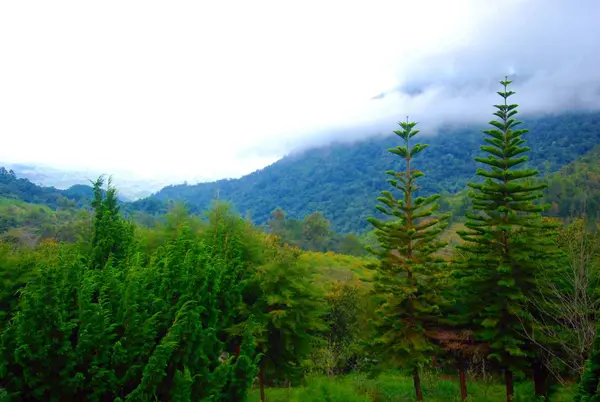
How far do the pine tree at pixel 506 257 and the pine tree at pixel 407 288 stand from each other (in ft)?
5.01

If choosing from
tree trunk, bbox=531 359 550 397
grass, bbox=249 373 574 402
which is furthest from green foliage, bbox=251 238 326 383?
tree trunk, bbox=531 359 550 397

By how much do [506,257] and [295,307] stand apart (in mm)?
8260

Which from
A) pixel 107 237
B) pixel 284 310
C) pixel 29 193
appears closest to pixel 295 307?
pixel 284 310

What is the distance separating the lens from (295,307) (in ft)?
50.2

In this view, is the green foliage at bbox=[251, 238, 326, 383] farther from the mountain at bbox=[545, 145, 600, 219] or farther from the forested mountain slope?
the forested mountain slope

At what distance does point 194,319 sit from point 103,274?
9.23 feet

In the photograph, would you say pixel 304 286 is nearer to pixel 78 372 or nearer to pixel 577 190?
pixel 78 372

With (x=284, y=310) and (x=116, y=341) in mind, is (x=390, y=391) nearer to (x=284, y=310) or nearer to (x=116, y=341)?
(x=284, y=310)

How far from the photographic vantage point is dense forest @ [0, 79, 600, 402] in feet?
27.8

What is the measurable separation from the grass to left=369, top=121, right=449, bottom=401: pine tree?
2.09m

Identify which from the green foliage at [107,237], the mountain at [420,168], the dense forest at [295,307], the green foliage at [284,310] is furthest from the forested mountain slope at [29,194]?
the green foliage at [284,310]

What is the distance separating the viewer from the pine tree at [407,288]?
17219 millimetres

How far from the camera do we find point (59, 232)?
183 ft

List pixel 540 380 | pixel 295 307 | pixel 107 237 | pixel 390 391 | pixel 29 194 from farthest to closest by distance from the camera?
pixel 29 194 → pixel 390 391 → pixel 540 380 → pixel 107 237 → pixel 295 307
